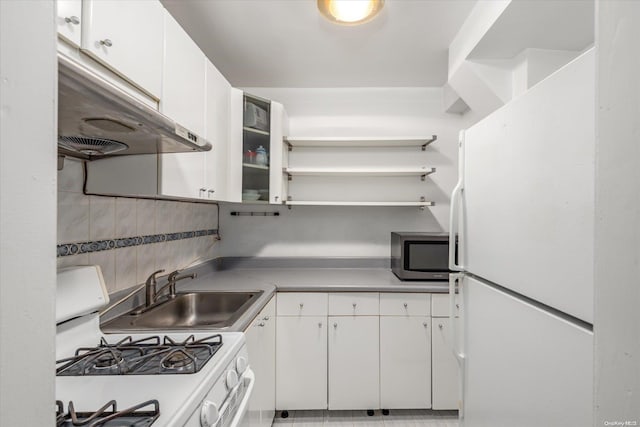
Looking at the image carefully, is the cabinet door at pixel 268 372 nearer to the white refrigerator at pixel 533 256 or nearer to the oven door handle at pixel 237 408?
the oven door handle at pixel 237 408

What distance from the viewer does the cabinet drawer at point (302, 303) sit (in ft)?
6.65

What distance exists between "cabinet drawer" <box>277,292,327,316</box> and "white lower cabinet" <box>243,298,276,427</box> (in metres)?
0.08

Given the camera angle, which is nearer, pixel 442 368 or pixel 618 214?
pixel 618 214

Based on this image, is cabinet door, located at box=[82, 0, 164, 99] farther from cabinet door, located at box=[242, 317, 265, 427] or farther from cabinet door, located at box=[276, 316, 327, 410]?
cabinet door, located at box=[276, 316, 327, 410]

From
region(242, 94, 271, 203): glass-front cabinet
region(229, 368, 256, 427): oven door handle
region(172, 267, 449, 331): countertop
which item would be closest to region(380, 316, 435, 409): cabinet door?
region(172, 267, 449, 331): countertop

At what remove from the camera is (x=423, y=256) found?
218 cm

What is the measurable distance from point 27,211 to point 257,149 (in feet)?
6.33

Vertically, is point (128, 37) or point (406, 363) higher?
point (128, 37)

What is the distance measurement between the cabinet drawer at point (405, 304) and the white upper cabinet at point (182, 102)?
4.28ft

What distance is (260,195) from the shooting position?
2.23 meters

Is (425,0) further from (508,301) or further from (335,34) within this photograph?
(508,301)

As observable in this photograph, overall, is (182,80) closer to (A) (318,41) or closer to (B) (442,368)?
(A) (318,41)

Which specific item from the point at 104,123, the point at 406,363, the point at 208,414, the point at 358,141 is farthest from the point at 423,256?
the point at 104,123

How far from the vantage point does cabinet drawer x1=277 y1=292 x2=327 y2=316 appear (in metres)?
2.03
